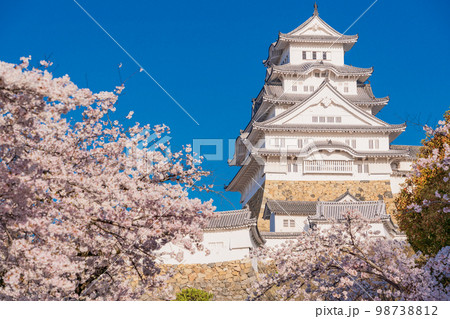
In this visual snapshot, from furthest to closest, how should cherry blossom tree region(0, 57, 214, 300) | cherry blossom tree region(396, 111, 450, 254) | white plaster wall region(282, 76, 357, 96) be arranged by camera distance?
white plaster wall region(282, 76, 357, 96)
cherry blossom tree region(396, 111, 450, 254)
cherry blossom tree region(0, 57, 214, 300)

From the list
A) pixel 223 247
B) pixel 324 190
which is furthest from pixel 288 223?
pixel 223 247

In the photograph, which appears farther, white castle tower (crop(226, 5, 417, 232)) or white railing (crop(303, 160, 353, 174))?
white railing (crop(303, 160, 353, 174))

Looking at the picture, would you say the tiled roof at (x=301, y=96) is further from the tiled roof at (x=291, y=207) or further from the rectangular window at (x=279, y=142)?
the tiled roof at (x=291, y=207)

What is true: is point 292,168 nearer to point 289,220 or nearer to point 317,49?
point 289,220

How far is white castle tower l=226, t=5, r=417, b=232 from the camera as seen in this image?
35.3 meters

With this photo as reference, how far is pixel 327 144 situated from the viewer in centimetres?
3588

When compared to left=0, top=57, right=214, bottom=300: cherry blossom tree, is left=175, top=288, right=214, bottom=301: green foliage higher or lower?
lower

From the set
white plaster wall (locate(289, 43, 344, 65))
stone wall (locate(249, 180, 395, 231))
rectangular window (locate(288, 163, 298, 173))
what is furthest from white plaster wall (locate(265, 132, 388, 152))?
white plaster wall (locate(289, 43, 344, 65))

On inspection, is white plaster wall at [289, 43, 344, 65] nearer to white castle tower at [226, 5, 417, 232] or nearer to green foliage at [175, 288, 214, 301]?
white castle tower at [226, 5, 417, 232]

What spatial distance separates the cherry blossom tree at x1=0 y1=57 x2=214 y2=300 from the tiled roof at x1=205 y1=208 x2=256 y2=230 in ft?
40.4

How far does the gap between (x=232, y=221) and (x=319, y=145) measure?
13721 mm

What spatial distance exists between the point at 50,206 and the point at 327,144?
29.2m

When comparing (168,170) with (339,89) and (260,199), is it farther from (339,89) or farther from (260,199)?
(339,89)

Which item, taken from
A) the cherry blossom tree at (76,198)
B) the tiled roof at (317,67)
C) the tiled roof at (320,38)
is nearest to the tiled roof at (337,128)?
the tiled roof at (317,67)
